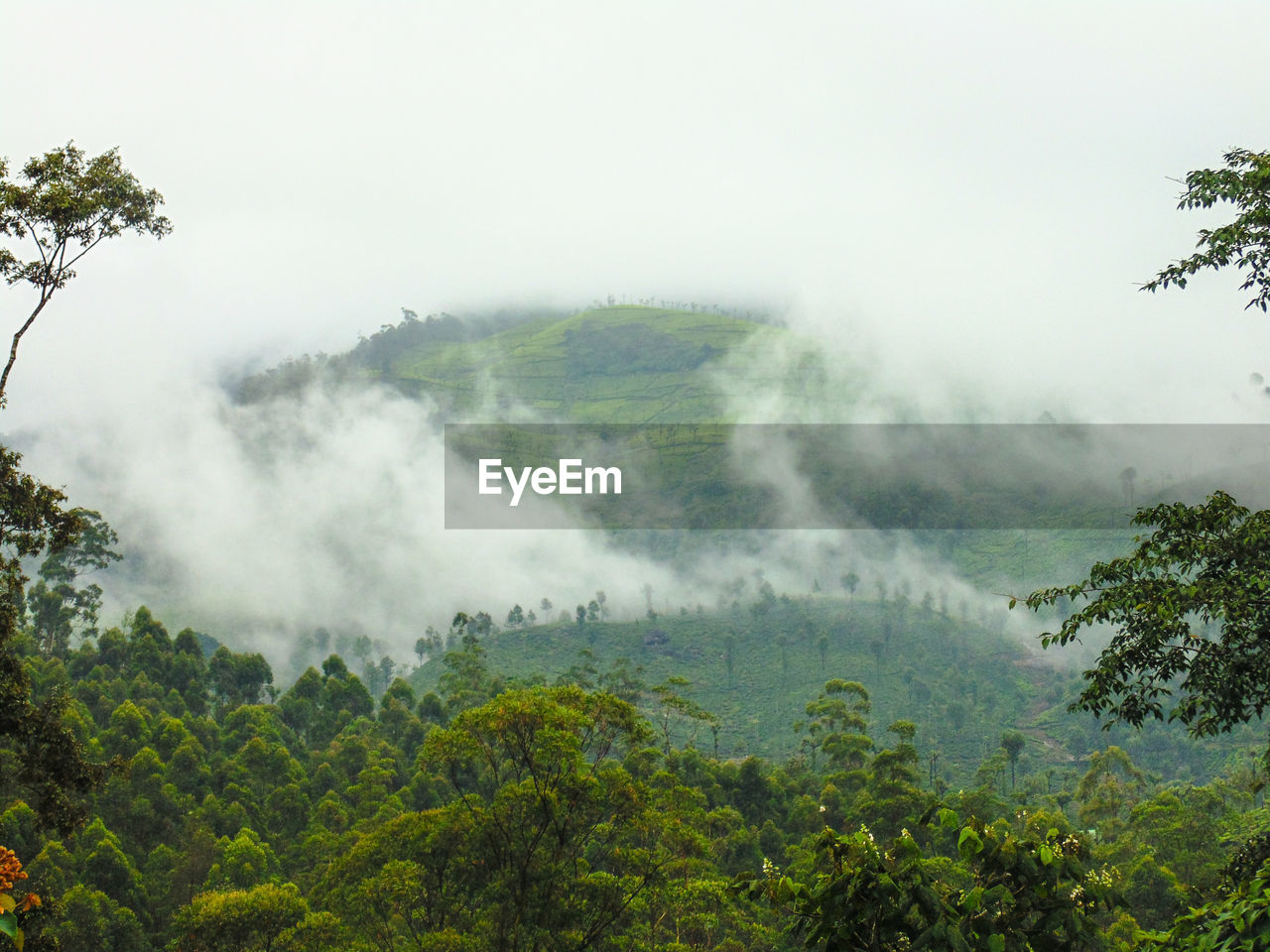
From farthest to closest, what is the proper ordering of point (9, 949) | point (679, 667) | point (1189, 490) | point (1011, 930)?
point (1189, 490) < point (679, 667) < point (9, 949) < point (1011, 930)

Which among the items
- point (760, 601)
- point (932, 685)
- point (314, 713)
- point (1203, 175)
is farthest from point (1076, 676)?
point (1203, 175)

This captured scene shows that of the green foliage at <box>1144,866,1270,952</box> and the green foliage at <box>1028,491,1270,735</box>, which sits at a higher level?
the green foliage at <box>1028,491,1270,735</box>

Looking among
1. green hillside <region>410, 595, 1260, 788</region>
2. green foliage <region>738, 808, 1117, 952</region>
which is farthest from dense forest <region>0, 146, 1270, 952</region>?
green hillside <region>410, 595, 1260, 788</region>

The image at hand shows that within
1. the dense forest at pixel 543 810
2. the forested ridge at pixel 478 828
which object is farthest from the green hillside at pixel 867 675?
the forested ridge at pixel 478 828

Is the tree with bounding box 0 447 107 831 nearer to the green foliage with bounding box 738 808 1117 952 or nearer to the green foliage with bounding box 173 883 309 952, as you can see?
the green foliage with bounding box 738 808 1117 952

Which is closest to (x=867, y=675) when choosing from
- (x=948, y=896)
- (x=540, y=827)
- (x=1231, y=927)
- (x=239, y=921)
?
(x=540, y=827)

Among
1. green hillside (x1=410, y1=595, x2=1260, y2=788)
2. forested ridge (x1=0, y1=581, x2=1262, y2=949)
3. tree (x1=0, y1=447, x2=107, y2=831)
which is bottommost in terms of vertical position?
green hillside (x1=410, y1=595, x2=1260, y2=788)

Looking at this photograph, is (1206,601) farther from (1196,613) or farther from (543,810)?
(543,810)

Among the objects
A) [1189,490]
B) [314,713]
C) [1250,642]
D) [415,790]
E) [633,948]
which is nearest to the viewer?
[1250,642]

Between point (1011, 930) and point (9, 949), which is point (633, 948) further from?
point (1011, 930)

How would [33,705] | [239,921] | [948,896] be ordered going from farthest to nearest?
[239,921], [33,705], [948,896]

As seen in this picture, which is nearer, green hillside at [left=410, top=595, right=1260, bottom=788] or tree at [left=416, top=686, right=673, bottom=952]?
tree at [left=416, top=686, right=673, bottom=952]
